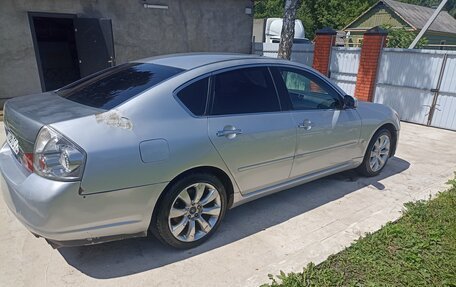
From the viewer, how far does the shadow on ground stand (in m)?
2.61

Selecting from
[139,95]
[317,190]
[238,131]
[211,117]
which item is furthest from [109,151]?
[317,190]

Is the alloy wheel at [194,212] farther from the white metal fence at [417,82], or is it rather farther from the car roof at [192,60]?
the white metal fence at [417,82]

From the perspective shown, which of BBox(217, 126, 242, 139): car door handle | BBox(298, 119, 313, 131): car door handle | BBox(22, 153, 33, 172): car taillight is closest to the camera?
BBox(22, 153, 33, 172): car taillight

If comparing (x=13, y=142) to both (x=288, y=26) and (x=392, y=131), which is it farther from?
(x=288, y=26)

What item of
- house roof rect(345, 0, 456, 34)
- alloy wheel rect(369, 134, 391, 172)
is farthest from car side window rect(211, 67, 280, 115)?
house roof rect(345, 0, 456, 34)

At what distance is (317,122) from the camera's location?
3520 mm

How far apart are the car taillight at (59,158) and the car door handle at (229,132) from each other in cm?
111

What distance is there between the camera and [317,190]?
13.5ft

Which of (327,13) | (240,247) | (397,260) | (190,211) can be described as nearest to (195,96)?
(190,211)

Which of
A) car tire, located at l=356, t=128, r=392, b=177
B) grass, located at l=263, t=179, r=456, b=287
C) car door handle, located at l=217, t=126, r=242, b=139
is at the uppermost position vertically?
car door handle, located at l=217, t=126, r=242, b=139

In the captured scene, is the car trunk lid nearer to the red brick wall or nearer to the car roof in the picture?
the car roof

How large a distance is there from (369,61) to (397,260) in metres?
7.38

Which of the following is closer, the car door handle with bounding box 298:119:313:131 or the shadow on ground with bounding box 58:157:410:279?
the shadow on ground with bounding box 58:157:410:279

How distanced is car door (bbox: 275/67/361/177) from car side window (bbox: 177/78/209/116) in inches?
36.0
